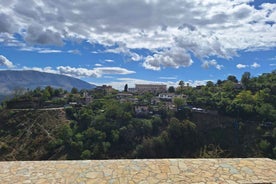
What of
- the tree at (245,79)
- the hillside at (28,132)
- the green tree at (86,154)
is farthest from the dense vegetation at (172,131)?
the tree at (245,79)

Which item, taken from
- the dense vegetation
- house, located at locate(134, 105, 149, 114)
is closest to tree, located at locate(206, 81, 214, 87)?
the dense vegetation

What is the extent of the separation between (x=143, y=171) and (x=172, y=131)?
25654 mm

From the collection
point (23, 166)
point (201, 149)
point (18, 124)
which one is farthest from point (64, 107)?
point (23, 166)

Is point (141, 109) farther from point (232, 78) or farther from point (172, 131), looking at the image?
point (232, 78)

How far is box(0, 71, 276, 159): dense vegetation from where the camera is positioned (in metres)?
27.5

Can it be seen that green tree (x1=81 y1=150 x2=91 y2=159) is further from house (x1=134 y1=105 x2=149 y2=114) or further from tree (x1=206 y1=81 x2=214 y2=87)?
tree (x1=206 y1=81 x2=214 y2=87)

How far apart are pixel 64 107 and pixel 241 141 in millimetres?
26844

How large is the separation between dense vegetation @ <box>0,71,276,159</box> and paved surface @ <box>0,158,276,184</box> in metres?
22.3

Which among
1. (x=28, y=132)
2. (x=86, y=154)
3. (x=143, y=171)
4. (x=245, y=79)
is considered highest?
(x=245, y=79)

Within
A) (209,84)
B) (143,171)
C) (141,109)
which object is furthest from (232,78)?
(143,171)

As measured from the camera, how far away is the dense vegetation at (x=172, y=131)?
2748 cm

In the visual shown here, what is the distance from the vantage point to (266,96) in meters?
34.8

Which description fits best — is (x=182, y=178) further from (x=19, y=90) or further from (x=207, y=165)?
(x=19, y=90)

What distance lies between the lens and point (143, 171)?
14.5 feet
